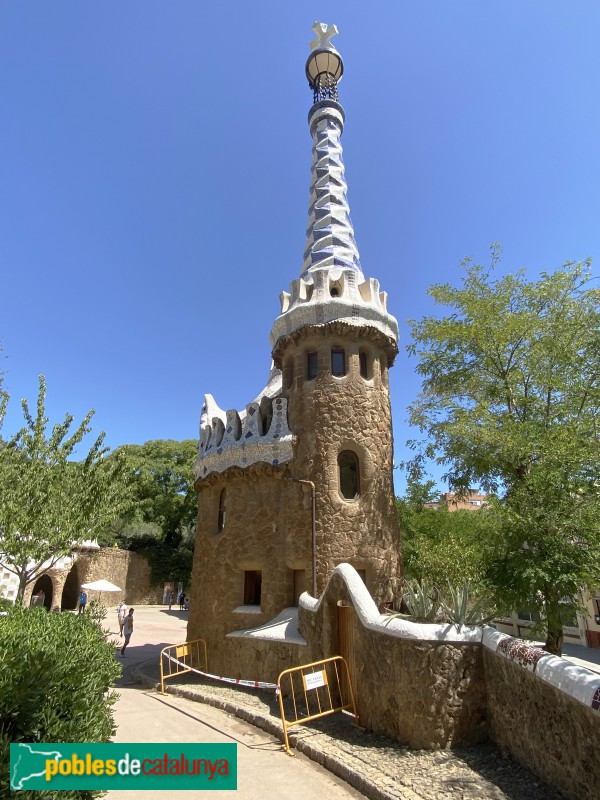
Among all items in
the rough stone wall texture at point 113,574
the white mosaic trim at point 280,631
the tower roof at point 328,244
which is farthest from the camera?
the rough stone wall texture at point 113,574

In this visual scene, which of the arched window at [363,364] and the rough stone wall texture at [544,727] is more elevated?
the arched window at [363,364]

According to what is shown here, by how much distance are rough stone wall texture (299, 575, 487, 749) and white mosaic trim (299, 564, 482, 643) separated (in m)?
0.08

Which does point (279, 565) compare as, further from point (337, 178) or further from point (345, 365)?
point (337, 178)

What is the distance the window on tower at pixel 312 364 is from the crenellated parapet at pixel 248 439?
0.88 meters

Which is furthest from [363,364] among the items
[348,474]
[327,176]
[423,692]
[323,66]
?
[323,66]

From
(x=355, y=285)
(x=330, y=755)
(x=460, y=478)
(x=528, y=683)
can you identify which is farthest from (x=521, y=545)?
(x=355, y=285)

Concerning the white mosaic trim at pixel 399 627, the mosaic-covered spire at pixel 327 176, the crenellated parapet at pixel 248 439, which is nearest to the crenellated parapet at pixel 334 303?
the mosaic-covered spire at pixel 327 176

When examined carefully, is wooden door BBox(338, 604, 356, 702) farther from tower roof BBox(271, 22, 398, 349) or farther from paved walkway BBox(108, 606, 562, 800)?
tower roof BBox(271, 22, 398, 349)

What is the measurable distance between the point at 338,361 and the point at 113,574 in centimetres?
2093

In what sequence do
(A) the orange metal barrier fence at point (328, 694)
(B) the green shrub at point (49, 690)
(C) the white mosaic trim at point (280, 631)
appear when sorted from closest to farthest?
(B) the green shrub at point (49, 690) < (A) the orange metal barrier fence at point (328, 694) < (C) the white mosaic trim at point (280, 631)

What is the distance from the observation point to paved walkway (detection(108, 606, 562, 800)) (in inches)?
183

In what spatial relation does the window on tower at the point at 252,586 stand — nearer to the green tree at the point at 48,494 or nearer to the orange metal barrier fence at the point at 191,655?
the orange metal barrier fence at the point at 191,655

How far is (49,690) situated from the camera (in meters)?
3.48

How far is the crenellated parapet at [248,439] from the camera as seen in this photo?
10.9 metres
